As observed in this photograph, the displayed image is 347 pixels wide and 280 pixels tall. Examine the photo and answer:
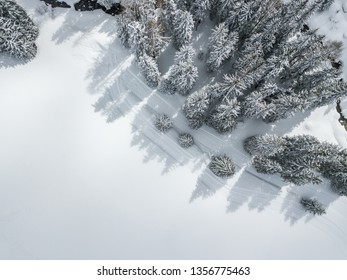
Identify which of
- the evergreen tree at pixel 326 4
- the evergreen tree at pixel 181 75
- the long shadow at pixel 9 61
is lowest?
the evergreen tree at pixel 181 75

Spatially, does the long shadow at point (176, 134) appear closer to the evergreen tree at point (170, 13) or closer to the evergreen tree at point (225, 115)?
the evergreen tree at point (225, 115)

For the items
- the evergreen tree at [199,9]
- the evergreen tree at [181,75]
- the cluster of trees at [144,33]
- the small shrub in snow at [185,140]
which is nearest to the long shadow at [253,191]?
the small shrub in snow at [185,140]

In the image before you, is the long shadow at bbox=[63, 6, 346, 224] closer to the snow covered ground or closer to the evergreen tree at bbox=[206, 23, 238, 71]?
the snow covered ground

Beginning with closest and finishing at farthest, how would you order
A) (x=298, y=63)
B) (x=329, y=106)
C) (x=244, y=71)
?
(x=244, y=71)
(x=298, y=63)
(x=329, y=106)

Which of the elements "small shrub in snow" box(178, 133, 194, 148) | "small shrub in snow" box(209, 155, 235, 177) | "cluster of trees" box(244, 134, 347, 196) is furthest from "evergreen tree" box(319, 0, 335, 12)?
"small shrub in snow" box(178, 133, 194, 148)

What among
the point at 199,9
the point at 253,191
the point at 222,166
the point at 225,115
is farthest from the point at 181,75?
the point at 253,191

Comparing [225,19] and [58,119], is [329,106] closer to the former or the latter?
[225,19]
